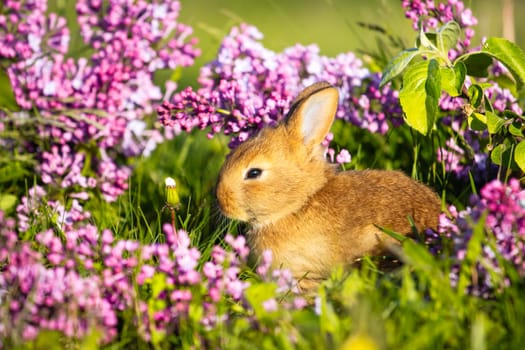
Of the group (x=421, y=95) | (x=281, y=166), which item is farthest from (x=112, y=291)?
(x=421, y=95)

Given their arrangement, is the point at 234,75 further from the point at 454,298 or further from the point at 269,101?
the point at 454,298

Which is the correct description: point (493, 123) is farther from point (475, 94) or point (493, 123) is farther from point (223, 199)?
point (223, 199)

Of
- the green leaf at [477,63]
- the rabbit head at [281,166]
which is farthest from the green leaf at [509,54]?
the rabbit head at [281,166]

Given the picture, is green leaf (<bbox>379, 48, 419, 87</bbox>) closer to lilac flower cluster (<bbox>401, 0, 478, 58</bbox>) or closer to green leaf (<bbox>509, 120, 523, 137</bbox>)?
green leaf (<bbox>509, 120, 523, 137</bbox>)

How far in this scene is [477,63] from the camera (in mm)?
4324

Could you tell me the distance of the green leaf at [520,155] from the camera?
3951mm

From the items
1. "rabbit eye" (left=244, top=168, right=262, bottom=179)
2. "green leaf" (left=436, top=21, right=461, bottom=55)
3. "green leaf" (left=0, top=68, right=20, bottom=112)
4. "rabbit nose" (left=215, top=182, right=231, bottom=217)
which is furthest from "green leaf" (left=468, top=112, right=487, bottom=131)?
"green leaf" (left=0, top=68, right=20, bottom=112)

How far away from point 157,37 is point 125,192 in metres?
1.09

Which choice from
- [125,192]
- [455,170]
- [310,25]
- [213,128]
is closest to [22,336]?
[213,128]

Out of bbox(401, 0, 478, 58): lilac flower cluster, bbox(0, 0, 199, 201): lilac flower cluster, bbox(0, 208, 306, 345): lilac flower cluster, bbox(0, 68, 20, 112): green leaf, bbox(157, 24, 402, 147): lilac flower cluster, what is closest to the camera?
bbox(0, 208, 306, 345): lilac flower cluster

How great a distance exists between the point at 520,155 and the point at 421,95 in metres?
0.59

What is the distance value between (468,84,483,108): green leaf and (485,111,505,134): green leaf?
0.28 ft

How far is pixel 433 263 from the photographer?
3.15 m

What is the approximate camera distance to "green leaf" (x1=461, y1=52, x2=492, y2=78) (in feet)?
14.1
